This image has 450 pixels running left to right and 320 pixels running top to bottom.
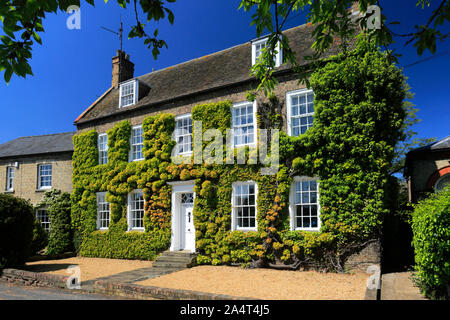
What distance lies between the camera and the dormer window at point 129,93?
61.9 feet

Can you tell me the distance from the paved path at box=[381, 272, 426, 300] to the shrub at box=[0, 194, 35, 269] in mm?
13896

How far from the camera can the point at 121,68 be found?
2248cm

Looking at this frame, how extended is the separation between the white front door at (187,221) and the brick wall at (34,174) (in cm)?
962

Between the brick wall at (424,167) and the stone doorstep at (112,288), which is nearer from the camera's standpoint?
the stone doorstep at (112,288)

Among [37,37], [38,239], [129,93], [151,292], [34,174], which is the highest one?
[129,93]

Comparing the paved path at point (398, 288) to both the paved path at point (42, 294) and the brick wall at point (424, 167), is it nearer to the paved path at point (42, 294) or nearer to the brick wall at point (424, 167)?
the brick wall at point (424, 167)

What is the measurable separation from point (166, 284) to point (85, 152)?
479 inches

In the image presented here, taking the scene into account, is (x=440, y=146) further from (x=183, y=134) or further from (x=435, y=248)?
(x=183, y=134)

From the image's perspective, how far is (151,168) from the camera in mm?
16500

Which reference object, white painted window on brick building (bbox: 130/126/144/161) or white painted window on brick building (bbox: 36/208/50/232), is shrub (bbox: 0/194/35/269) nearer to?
white painted window on brick building (bbox: 130/126/144/161)

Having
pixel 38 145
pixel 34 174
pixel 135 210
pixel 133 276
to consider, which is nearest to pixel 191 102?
pixel 135 210

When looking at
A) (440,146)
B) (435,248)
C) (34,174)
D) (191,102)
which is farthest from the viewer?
(34,174)

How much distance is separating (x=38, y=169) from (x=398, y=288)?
73.8 ft

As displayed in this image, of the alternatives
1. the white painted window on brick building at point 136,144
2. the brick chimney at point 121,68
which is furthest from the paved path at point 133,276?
the brick chimney at point 121,68
